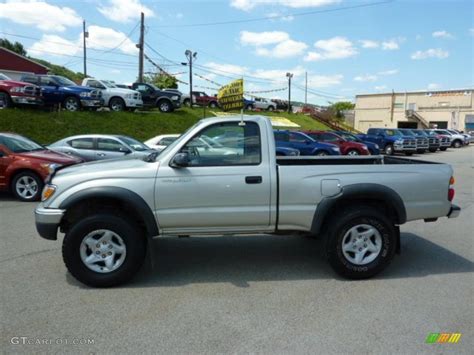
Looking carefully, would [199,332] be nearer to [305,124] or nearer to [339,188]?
[339,188]

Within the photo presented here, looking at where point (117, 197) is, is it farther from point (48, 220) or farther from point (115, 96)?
point (115, 96)

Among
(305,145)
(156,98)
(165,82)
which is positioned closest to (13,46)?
(165,82)


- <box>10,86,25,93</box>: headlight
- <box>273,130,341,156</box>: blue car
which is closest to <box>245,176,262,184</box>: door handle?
<box>273,130,341,156</box>: blue car

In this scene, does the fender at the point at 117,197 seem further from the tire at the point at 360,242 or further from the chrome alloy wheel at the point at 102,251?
the tire at the point at 360,242

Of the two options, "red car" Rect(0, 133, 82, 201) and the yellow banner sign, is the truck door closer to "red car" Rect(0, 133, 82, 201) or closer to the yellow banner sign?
the yellow banner sign

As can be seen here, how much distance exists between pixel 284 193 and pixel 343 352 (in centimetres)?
169

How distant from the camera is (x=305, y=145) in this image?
1694 centimetres

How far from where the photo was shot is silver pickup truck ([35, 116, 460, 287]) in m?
3.92

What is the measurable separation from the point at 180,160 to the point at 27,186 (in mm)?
6092

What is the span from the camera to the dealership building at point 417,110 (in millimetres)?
52134

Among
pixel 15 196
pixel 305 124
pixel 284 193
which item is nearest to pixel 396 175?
pixel 284 193

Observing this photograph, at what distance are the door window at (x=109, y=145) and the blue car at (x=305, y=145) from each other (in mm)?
7355

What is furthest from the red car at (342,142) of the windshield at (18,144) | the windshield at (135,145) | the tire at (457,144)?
the tire at (457,144)

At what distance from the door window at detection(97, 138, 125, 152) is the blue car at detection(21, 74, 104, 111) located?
10.2 metres
